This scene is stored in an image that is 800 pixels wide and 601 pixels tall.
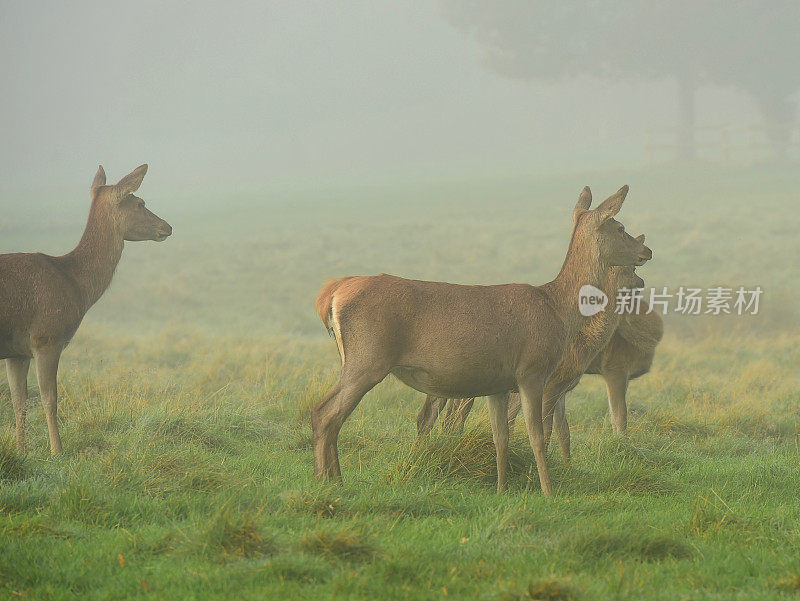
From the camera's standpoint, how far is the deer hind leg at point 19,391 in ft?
26.8

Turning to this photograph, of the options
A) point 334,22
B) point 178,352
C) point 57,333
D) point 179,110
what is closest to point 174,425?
point 57,333

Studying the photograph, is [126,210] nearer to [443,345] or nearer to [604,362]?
[443,345]

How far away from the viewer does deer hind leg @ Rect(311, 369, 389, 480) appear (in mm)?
6840

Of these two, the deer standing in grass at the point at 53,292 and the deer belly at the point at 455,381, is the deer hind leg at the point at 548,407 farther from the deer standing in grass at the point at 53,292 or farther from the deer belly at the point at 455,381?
the deer standing in grass at the point at 53,292

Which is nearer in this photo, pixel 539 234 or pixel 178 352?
pixel 178 352

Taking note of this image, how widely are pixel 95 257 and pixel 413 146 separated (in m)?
56.8

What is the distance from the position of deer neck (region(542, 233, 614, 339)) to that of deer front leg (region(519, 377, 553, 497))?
612 mm

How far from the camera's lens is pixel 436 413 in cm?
841

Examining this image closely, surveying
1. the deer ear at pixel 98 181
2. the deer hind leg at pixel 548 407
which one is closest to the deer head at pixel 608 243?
the deer hind leg at pixel 548 407

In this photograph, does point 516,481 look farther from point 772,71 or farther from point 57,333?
point 772,71

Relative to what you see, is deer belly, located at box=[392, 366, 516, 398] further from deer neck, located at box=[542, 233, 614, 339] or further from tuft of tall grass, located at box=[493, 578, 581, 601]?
tuft of tall grass, located at box=[493, 578, 581, 601]

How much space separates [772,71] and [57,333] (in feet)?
179

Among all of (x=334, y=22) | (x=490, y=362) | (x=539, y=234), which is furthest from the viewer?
(x=334, y=22)

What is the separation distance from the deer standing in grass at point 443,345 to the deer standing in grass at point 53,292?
257cm
